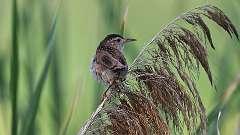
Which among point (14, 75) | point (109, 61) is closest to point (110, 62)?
point (109, 61)

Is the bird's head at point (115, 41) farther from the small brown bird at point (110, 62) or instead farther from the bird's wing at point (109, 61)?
the bird's wing at point (109, 61)

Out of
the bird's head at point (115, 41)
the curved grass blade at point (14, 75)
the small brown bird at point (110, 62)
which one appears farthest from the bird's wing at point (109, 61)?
the curved grass blade at point (14, 75)

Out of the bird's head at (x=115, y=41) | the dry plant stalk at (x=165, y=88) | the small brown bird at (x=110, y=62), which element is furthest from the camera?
the bird's head at (x=115, y=41)

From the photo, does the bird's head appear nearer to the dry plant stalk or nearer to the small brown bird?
the small brown bird

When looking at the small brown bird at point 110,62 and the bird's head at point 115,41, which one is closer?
the small brown bird at point 110,62

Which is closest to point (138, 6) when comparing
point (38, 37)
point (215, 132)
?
point (38, 37)

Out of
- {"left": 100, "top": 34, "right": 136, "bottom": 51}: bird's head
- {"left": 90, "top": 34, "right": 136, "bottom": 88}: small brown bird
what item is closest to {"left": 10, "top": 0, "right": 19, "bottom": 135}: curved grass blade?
{"left": 90, "top": 34, "right": 136, "bottom": 88}: small brown bird
